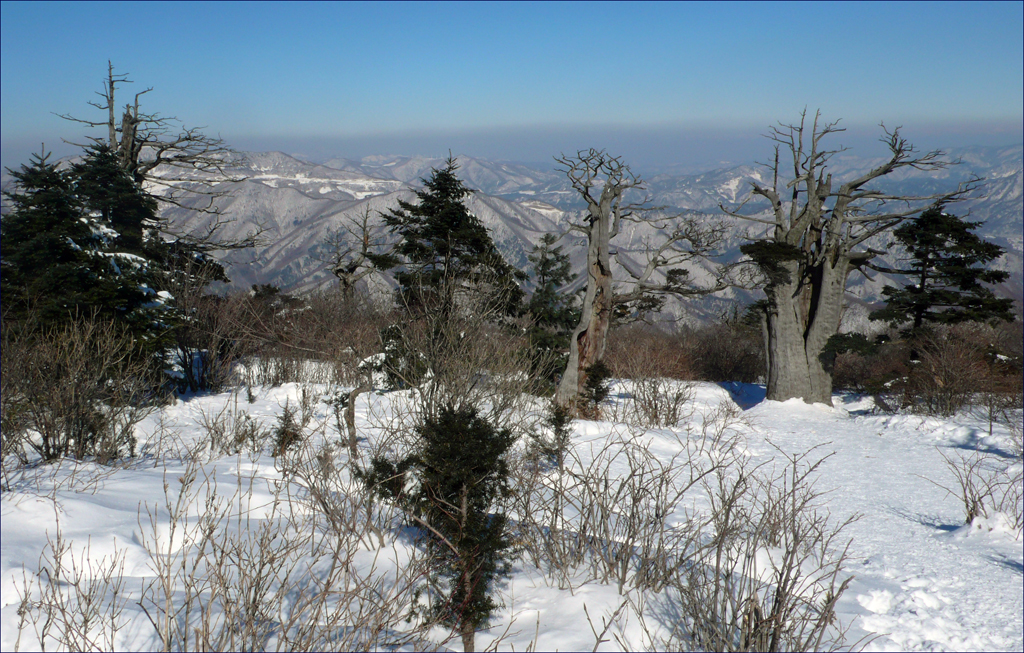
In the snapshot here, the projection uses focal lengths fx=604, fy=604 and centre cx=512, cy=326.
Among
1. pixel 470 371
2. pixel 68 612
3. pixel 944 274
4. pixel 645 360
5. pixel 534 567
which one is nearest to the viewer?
pixel 68 612

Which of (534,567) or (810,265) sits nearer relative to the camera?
(534,567)

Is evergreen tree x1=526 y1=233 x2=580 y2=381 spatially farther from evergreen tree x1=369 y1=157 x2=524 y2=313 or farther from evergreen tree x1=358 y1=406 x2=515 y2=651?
evergreen tree x1=358 y1=406 x2=515 y2=651

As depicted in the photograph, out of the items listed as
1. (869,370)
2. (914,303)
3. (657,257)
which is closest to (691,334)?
(869,370)

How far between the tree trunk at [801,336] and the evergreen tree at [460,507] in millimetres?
14030

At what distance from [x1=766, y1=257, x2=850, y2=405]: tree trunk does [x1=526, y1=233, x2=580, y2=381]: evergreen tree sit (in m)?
5.71

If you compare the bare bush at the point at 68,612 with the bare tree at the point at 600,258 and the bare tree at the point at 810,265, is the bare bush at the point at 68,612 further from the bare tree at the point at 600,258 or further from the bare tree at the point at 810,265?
the bare tree at the point at 810,265

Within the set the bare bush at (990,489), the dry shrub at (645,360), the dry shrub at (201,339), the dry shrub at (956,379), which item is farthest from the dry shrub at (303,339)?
the dry shrub at (956,379)

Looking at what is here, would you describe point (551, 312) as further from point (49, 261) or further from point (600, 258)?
point (49, 261)

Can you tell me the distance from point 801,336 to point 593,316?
19.9ft

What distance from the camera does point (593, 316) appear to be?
1452 cm

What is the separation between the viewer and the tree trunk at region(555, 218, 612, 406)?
14414 mm

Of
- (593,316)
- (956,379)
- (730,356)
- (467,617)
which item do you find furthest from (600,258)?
(730,356)

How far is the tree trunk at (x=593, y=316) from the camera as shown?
14414mm

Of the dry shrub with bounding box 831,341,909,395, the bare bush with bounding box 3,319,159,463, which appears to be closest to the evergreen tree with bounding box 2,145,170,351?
the bare bush with bounding box 3,319,159,463
